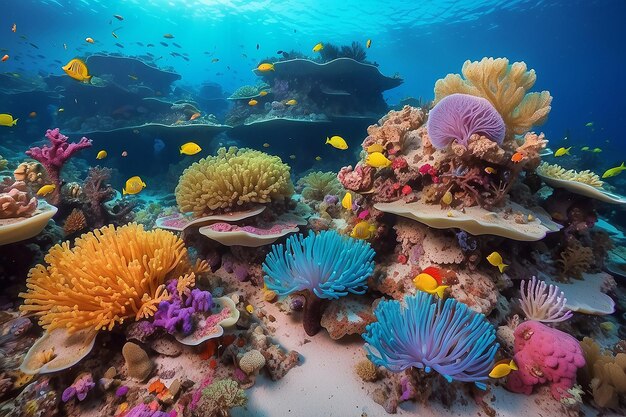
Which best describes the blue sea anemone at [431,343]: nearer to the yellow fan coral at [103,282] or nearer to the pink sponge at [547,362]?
the pink sponge at [547,362]

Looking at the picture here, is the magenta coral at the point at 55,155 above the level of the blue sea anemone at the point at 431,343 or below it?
above

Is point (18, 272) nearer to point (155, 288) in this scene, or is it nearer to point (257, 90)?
point (155, 288)

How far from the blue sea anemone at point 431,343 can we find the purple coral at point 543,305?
4.18 feet

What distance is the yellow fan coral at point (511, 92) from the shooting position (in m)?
3.74

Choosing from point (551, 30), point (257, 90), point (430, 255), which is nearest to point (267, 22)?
point (257, 90)

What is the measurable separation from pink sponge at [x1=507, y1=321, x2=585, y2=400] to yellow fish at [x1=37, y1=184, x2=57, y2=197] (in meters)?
6.50

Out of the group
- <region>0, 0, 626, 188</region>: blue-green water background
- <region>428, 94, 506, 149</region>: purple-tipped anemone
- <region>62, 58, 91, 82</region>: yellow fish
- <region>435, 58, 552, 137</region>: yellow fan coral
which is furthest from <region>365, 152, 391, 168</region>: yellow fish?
<region>0, 0, 626, 188</region>: blue-green water background

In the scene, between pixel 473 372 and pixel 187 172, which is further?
pixel 187 172

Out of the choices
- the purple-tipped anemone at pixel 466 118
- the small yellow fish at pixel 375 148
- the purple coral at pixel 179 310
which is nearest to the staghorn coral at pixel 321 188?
the small yellow fish at pixel 375 148

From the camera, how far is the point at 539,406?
2.65 meters

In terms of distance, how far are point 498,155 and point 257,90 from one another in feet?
42.8

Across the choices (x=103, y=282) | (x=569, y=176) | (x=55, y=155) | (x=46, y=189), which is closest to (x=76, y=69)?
(x=55, y=155)

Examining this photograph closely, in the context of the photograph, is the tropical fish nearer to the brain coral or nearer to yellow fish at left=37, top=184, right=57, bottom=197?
the brain coral

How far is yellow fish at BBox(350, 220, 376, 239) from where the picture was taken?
3.68 m
